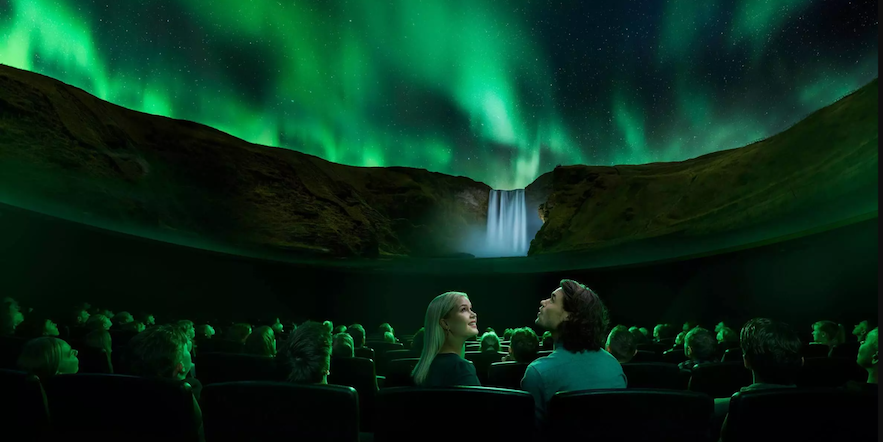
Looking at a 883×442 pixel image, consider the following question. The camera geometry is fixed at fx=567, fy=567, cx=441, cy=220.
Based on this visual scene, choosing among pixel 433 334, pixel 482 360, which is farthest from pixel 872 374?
pixel 482 360

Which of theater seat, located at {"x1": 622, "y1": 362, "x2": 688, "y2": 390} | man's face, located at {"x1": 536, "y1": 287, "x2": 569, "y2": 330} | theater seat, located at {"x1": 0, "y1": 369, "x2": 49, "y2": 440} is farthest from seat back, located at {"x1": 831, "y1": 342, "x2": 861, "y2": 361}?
theater seat, located at {"x1": 0, "y1": 369, "x2": 49, "y2": 440}

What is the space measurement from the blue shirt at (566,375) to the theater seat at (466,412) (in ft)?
2.38

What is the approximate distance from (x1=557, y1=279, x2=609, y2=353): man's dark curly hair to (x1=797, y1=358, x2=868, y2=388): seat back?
210cm

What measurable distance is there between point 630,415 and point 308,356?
141cm

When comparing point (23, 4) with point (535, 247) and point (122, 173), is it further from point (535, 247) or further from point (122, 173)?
point (535, 247)

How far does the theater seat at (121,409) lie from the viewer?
179 cm

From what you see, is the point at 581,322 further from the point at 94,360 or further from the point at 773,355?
the point at 94,360

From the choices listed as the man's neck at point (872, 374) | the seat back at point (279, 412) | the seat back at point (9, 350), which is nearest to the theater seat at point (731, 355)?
the man's neck at point (872, 374)

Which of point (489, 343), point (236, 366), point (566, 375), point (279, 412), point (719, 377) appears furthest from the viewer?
point (489, 343)

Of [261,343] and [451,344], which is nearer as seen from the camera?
[451,344]

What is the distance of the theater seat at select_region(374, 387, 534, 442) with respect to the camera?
1625mm

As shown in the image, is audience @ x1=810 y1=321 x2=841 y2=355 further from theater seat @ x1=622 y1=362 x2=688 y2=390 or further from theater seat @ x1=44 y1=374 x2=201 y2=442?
theater seat @ x1=44 y1=374 x2=201 y2=442

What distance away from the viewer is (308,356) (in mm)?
2480

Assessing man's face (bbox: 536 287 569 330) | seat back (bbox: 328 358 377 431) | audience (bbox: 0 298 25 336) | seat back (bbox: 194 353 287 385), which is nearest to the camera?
man's face (bbox: 536 287 569 330)
